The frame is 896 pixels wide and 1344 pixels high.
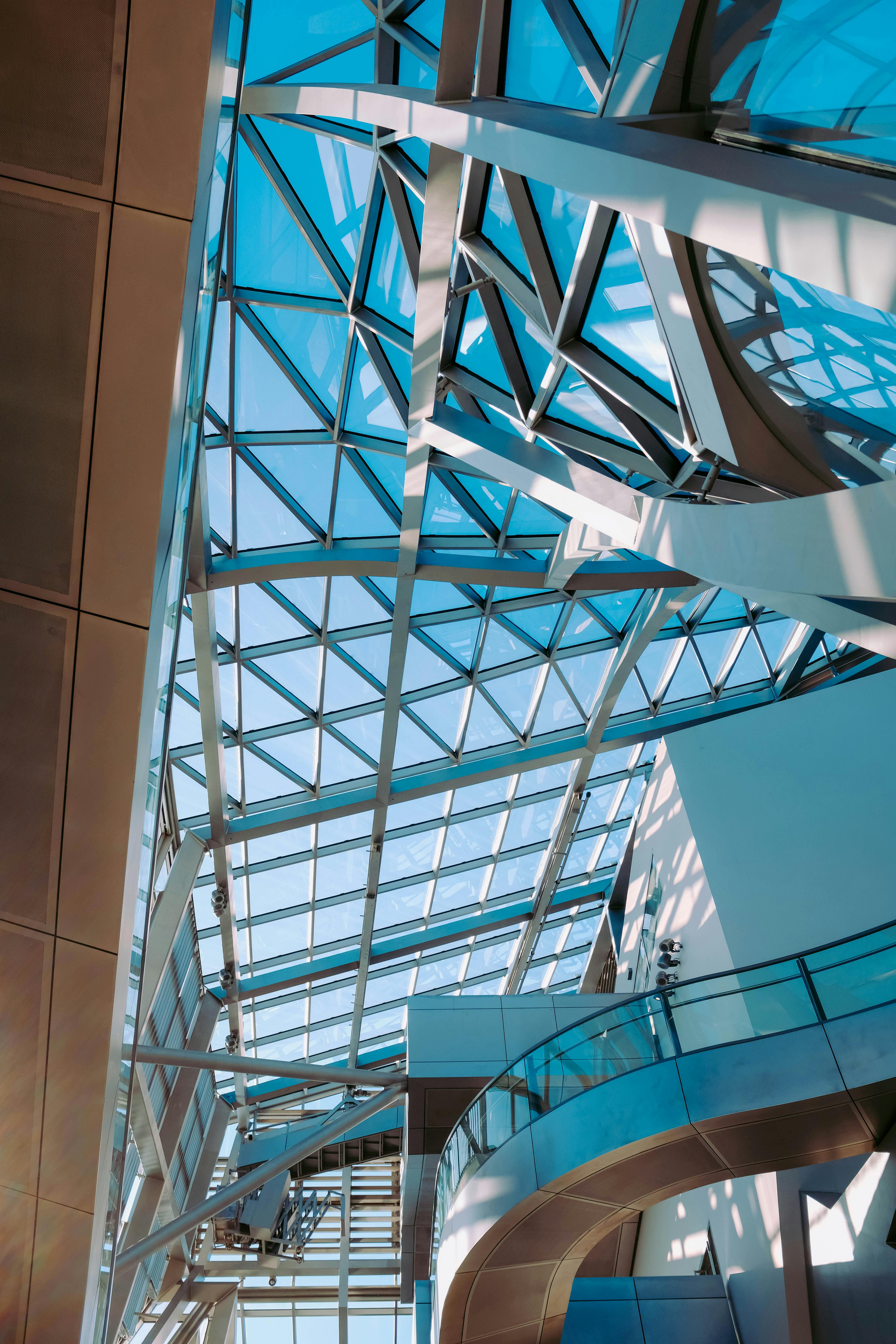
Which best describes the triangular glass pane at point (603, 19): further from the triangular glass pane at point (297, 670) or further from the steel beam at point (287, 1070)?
the steel beam at point (287, 1070)

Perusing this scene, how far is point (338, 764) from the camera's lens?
25.5m

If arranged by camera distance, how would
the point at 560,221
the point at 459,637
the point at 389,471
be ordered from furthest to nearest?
the point at 459,637 → the point at 389,471 → the point at 560,221

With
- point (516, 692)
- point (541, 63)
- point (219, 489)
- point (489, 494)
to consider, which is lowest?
point (541, 63)

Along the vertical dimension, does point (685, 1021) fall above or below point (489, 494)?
below

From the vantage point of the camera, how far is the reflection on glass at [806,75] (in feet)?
18.3

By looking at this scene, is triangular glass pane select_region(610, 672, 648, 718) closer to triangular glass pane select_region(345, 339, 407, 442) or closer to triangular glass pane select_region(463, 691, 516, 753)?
triangular glass pane select_region(463, 691, 516, 753)

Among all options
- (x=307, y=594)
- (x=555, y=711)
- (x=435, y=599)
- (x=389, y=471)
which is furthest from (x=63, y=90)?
(x=555, y=711)

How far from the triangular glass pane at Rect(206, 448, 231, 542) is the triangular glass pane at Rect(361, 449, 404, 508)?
2.80m

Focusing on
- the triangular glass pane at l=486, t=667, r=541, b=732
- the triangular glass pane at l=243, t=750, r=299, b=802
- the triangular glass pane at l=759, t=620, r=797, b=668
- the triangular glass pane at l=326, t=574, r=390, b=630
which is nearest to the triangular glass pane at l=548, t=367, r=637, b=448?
the triangular glass pane at l=326, t=574, r=390, b=630

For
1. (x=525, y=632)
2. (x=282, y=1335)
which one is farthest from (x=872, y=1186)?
(x=282, y=1335)

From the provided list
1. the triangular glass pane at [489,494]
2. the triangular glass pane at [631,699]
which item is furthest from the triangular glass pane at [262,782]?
the triangular glass pane at [631,699]

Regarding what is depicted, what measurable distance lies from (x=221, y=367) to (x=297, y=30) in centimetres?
579

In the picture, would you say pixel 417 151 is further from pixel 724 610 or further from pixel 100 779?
pixel 724 610

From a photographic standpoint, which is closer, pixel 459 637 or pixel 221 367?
pixel 221 367
